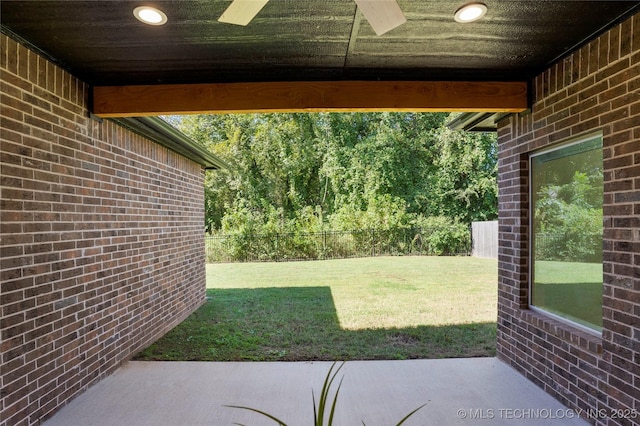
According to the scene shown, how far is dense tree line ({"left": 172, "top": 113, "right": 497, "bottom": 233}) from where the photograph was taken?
16.5 meters

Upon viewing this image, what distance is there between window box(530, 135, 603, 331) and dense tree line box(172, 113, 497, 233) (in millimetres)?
11961

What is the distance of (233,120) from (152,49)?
16.3 metres

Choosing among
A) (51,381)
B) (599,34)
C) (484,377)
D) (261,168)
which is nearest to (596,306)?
(484,377)

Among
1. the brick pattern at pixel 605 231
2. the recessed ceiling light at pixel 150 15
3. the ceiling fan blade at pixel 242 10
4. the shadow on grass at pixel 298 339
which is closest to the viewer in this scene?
the ceiling fan blade at pixel 242 10

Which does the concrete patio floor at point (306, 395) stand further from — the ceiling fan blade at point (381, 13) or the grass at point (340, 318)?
the ceiling fan blade at point (381, 13)

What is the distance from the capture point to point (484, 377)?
3303 millimetres

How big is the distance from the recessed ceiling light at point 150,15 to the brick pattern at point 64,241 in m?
0.96

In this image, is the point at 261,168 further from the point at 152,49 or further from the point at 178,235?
the point at 152,49

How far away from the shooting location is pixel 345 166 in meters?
17.4

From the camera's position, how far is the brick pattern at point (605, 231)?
218 cm

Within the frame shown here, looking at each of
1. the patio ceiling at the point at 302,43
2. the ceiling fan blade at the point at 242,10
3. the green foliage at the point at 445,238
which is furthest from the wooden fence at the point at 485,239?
the ceiling fan blade at the point at 242,10

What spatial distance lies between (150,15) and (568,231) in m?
3.50

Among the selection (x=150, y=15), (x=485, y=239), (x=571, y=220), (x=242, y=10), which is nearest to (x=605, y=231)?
(x=571, y=220)

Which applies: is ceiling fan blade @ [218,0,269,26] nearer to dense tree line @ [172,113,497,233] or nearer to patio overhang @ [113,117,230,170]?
patio overhang @ [113,117,230,170]
